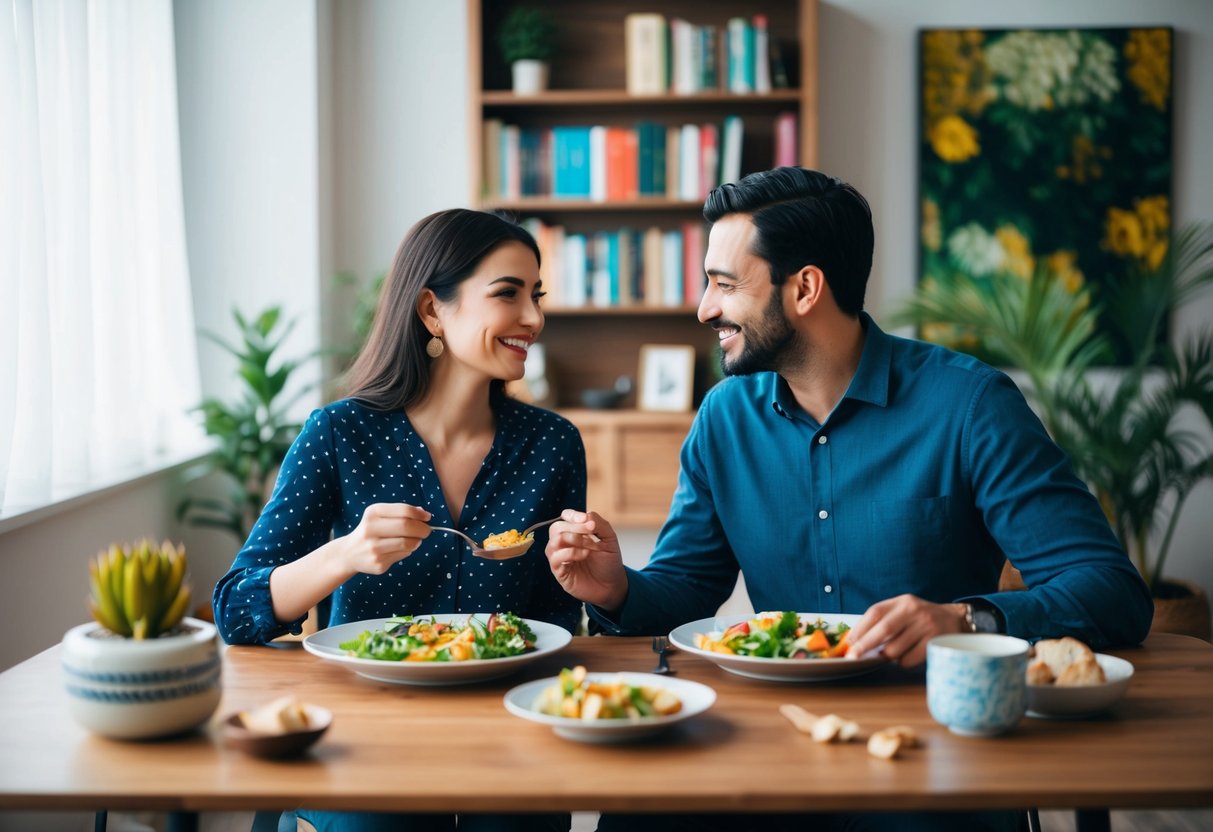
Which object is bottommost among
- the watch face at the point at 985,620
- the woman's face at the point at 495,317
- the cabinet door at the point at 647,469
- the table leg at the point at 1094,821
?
the cabinet door at the point at 647,469

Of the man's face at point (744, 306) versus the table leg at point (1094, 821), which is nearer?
the table leg at point (1094, 821)

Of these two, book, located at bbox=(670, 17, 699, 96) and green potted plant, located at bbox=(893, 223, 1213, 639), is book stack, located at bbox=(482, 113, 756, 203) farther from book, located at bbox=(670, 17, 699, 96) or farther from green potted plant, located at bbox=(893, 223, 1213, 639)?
green potted plant, located at bbox=(893, 223, 1213, 639)

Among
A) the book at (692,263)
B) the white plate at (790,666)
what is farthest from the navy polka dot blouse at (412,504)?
the book at (692,263)

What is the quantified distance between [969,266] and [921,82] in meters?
0.71

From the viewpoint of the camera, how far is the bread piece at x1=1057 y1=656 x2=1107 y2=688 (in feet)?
3.90

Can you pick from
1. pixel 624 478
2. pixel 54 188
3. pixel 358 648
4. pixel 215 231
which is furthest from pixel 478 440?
pixel 215 231

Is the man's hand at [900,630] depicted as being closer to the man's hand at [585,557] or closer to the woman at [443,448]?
the man's hand at [585,557]

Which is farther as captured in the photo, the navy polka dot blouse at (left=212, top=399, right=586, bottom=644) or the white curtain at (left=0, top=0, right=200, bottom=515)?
the white curtain at (left=0, top=0, right=200, bottom=515)

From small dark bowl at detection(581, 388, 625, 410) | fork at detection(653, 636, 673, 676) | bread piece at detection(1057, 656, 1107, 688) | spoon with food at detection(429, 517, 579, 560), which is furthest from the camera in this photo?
small dark bowl at detection(581, 388, 625, 410)

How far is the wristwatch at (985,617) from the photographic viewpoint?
1.40 metres

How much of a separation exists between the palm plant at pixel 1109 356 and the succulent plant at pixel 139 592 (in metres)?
3.17

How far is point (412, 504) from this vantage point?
1.81 m

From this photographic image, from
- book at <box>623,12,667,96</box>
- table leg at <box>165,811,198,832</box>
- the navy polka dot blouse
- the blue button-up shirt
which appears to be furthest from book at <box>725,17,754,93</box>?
table leg at <box>165,811,198,832</box>

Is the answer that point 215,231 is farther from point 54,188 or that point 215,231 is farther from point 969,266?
point 969,266
